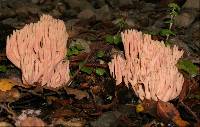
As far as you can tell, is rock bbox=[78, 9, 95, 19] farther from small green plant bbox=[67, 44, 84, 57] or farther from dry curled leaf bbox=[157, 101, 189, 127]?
dry curled leaf bbox=[157, 101, 189, 127]

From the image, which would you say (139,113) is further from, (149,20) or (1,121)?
(149,20)

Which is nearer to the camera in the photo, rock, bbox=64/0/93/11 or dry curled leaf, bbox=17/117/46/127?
dry curled leaf, bbox=17/117/46/127

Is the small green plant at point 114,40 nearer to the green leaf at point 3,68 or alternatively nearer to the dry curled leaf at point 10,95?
the green leaf at point 3,68

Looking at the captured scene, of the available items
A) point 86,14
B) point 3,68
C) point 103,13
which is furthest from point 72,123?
point 103,13

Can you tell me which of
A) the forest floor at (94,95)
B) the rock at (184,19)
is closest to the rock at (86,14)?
the forest floor at (94,95)

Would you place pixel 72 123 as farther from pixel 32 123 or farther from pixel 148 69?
pixel 148 69

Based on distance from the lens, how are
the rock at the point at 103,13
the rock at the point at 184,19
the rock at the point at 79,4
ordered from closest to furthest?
1. the rock at the point at 184,19
2. the rock at the point at 103,13
3. the rock at the point at 79,4

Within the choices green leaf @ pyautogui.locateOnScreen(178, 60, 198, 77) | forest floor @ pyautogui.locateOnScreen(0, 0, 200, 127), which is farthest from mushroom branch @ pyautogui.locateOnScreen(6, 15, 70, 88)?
green leaf @ pyautogui.locateOnScreen(178, 60, 198, 77)

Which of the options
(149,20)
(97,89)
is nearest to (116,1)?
(149,20)
